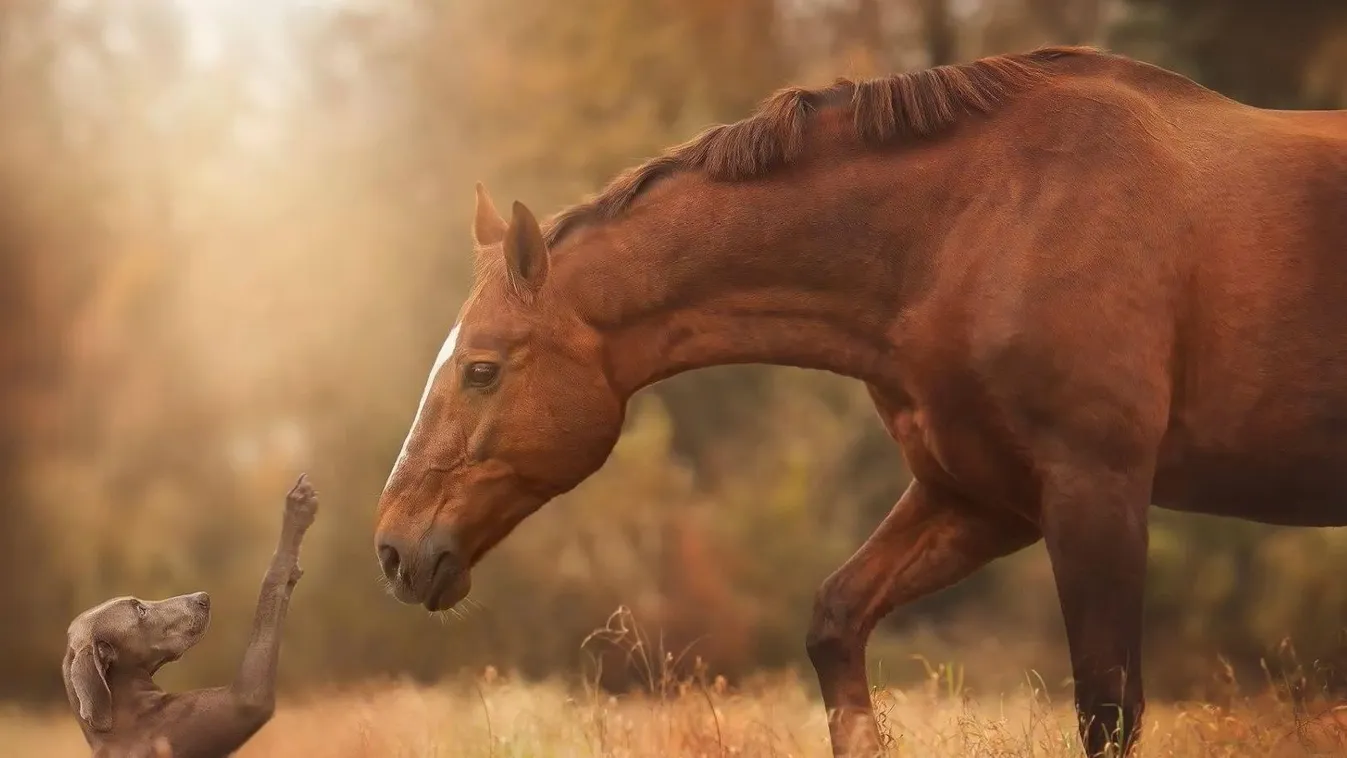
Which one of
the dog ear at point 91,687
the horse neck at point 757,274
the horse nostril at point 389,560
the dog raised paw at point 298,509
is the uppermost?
the horse neck at point 757,274

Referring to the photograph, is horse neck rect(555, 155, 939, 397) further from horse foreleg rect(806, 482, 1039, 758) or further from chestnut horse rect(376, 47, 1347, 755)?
horse foreleg rect(806, 482, 1039, 758)

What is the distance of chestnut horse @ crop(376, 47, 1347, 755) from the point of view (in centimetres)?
367

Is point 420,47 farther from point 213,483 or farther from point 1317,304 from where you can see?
point 1317,304

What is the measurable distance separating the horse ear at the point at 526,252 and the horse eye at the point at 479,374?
254 millimetres

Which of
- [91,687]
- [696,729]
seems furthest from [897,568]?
[91,687]

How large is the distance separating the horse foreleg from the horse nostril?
4.19 feet

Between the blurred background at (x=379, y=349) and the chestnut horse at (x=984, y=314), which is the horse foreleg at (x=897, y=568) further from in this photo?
the blurred background at (x=379, y=349)

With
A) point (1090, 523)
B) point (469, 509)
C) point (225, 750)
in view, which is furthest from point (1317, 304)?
point (225, 750)

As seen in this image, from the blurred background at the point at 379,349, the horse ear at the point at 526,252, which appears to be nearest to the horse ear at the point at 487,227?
the horse ear at the point at 526,252

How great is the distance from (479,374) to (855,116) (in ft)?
4.35

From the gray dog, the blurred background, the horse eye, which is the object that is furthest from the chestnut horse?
the blurred background

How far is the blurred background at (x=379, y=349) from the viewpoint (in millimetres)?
8461

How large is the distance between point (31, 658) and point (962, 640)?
218 inches

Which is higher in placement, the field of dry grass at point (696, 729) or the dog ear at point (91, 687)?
the dog ear at point (91, 687)
